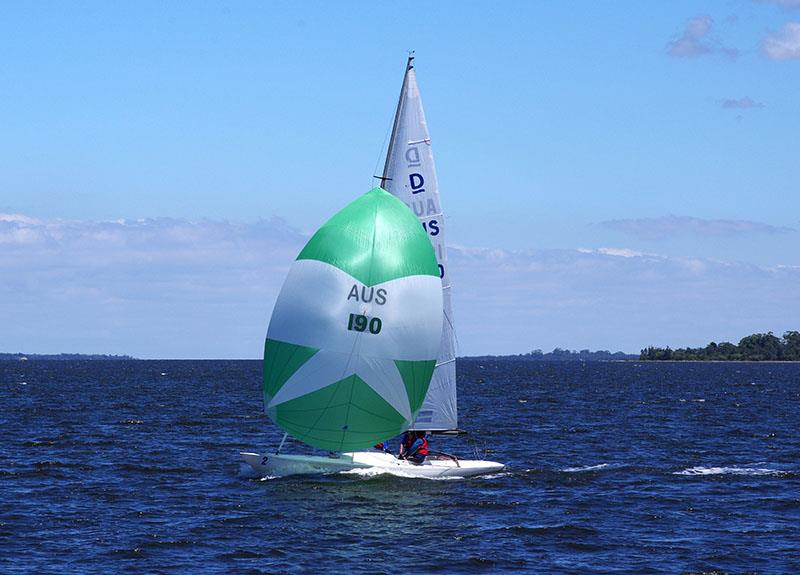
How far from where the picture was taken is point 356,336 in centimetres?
3319

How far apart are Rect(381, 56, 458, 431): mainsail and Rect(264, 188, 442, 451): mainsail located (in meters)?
2.00

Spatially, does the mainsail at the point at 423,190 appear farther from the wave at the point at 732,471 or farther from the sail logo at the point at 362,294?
the wave at the point at 732,471

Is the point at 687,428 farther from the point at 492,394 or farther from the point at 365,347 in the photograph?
the point at 492,394

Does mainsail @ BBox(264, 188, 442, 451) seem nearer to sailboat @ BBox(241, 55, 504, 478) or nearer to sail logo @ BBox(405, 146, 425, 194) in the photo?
sailboat @ BBox(241, 55, 504, 478)

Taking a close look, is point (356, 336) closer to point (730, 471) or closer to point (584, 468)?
point (584, 468)

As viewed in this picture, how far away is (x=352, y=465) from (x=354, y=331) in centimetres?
449

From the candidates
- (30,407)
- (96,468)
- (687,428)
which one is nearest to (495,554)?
(96,468)

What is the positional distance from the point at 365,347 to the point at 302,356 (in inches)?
74.3

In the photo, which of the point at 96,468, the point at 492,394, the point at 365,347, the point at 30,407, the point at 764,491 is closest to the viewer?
the point at 365,347

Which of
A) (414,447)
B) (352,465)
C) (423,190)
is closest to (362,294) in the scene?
(423,190)

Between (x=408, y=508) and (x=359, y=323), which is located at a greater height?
(x=359, y=323)

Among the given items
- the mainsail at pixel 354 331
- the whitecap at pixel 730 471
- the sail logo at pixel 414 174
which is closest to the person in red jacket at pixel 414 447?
the mainsail at pixel 354 331

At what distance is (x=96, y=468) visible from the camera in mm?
41219

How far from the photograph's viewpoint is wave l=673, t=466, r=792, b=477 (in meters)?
41.6
